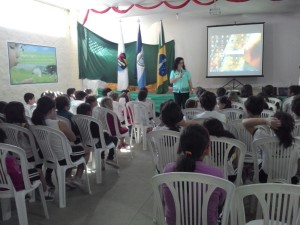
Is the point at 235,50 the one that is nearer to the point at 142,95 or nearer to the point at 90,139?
the point at 142,95

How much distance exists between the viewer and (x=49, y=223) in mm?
2416

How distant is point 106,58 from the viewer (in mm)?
7910

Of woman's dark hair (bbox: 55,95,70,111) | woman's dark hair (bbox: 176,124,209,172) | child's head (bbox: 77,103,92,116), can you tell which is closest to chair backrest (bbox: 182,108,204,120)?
child's head (bbox: 77,103,92,116)

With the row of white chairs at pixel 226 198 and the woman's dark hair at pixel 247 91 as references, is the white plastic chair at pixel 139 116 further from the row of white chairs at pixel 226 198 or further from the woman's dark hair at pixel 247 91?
the row of white chairs at pixel 226 198

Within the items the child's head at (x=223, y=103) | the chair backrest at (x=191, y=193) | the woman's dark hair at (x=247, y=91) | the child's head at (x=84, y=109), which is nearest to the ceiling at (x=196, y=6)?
the woman's dark hair at (x=247, y=91)

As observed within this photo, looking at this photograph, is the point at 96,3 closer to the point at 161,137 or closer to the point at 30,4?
the point at 30,4

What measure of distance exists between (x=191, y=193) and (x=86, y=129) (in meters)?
2.05

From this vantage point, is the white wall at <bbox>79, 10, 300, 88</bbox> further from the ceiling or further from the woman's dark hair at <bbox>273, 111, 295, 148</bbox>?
the woman's dark hair at <bbox>273, 111, 295, 148</bbox>

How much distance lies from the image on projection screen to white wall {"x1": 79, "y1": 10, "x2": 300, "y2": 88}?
28cm

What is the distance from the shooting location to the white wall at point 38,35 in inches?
228

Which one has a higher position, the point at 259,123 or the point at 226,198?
the point at 259,123

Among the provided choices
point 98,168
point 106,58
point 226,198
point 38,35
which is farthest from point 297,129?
point 106,58

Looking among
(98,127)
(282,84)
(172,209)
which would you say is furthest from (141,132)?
(282,84)

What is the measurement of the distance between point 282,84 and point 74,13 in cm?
568
